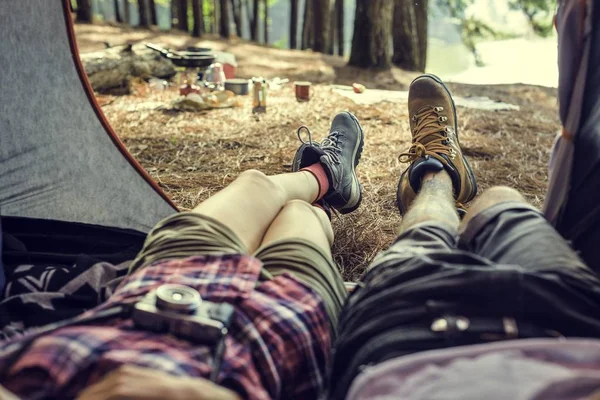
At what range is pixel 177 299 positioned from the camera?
2.87ft

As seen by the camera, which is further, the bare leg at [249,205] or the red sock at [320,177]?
the red sock at [320,177]

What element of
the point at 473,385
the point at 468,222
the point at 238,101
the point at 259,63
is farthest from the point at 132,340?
the point at 259,63

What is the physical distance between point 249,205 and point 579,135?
27.5 inches

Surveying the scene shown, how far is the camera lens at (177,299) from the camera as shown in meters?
0.86

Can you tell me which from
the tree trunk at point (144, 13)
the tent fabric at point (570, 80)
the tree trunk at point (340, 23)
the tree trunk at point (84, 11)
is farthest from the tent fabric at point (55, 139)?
the tree trunk at point (144, 13)

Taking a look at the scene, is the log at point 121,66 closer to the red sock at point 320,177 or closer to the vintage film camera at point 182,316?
the red sock at point 320,177

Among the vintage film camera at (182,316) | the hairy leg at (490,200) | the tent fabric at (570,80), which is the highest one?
the tent fabric at (570,80)

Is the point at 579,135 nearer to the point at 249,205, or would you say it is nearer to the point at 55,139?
the point at 249,205

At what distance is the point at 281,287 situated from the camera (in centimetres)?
103

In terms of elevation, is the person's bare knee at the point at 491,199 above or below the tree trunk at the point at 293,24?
above

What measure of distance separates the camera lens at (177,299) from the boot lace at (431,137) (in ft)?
4.05

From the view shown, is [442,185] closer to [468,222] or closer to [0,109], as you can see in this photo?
[468,222]

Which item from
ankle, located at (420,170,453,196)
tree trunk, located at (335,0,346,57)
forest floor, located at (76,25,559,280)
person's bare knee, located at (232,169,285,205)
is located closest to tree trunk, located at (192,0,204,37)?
tree trunk, located at (335,0,346,57)

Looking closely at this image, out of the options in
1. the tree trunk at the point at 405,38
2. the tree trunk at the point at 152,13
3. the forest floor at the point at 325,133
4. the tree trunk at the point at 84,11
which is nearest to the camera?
the forest floor at the point at 325,133
